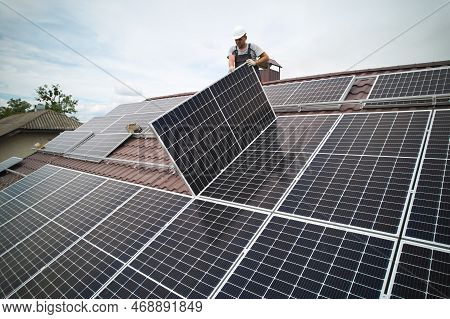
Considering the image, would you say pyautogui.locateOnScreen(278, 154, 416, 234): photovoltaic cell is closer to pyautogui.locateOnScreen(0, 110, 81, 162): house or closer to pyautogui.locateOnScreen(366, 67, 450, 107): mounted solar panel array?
pyautogui.locateOnScreen(366, 67, 450, 107): mounted solar panel array

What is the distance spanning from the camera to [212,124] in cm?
813

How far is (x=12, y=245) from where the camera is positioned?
742 cm

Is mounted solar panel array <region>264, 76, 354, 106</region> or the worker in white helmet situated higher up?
the worker in white helmet


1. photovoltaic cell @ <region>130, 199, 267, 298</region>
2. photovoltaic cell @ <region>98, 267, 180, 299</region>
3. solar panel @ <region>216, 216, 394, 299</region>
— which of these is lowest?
photovoltaic cell @ <region>98, 267, 180, 299</region>

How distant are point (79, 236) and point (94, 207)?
1.23 m

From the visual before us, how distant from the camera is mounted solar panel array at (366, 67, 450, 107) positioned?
7720mm

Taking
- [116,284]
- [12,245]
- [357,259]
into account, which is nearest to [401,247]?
[357,259]

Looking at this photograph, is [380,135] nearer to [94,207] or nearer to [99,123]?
[94,207]

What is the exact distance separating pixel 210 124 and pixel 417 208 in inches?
225

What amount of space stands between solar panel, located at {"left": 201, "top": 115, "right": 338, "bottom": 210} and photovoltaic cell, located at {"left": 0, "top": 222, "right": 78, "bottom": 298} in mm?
4067

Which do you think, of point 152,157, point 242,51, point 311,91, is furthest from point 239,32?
point 152,157

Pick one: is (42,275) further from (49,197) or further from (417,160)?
(417,160)

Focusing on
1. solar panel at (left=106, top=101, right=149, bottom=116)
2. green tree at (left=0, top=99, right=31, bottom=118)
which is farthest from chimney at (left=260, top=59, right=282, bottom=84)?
green tree at (left=0, top=99, right=31, bottom=118)

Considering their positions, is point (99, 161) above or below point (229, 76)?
below
